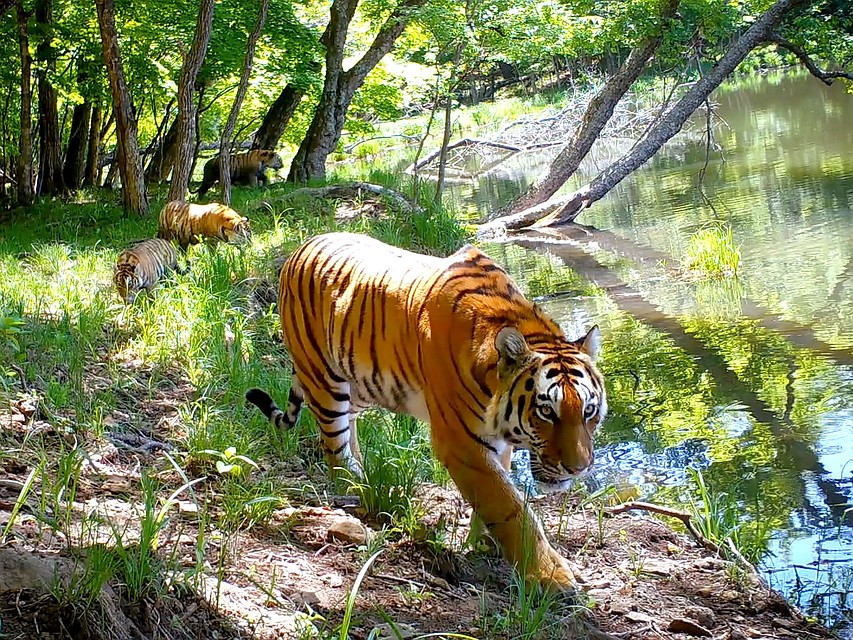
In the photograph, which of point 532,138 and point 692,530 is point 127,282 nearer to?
point 692,530

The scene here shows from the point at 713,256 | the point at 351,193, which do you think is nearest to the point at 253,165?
the point at 351,193

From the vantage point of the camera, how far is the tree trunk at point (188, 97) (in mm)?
11391

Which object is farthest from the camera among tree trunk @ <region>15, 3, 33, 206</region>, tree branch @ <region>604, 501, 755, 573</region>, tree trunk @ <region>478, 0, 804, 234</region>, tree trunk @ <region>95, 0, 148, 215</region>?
tree trunk @ <region>478, 0, 804, 234</region>

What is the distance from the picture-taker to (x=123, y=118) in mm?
13070

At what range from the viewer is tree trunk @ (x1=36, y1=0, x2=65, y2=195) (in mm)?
15172

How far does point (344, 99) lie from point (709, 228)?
7.53 metres

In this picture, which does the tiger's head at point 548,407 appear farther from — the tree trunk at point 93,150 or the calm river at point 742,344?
the tree trunk at point 93,150

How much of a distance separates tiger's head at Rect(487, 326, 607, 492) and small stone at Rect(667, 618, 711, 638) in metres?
0.71

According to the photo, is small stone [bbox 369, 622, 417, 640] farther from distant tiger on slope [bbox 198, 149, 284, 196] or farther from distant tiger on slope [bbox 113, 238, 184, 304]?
distant tiger on slope [bbox 198, 149, 284, 196]

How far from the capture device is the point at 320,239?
4984mm

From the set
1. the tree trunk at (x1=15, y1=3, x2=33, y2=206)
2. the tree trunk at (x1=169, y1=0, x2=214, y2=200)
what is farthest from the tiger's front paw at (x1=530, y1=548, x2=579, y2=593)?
the tree trunk at (x1=15, y1=3, x2=33, y2=206)

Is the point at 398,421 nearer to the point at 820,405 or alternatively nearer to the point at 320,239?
the point at 320,239

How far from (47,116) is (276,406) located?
14925 millimetres

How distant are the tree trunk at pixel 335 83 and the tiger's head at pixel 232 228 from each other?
6493mm
